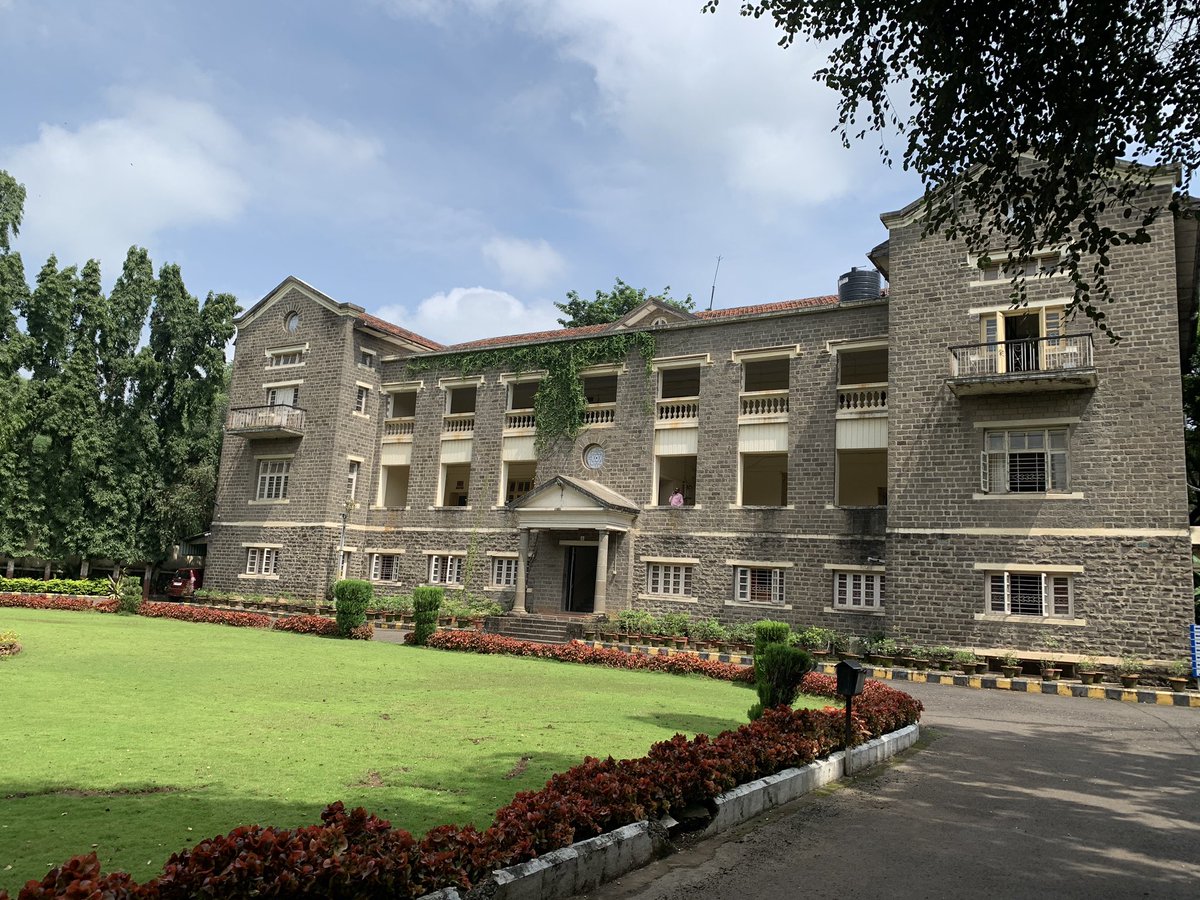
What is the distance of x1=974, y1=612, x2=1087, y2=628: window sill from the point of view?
18.0m

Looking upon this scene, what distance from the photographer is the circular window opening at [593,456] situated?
1031 inches

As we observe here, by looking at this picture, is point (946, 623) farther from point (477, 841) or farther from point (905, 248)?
point (477, 841)

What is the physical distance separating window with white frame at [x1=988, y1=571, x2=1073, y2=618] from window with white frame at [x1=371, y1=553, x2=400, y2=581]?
18.6m

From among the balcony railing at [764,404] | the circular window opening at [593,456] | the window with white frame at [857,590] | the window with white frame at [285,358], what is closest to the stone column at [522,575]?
the circular window opening at [593,456]

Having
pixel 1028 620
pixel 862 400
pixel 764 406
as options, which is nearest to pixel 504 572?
pixel 764 406

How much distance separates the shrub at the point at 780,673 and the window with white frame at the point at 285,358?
24730 millimetres

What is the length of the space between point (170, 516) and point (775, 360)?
23.8 m

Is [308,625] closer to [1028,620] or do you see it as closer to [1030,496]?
[1028,620]

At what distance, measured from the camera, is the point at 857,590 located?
21594 millimetres

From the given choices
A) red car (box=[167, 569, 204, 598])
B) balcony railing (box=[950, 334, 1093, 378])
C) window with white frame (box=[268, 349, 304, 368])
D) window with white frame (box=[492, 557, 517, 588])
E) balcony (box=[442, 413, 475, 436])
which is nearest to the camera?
balcony railing (box=[950, 334, 1093, 378])

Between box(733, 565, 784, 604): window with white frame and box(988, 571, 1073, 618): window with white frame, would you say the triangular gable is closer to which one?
box(733, 565, 784, 604): window with white frame

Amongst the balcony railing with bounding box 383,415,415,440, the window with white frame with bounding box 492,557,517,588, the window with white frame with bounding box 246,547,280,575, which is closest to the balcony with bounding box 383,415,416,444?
the balcony railing with bounding box 383,415,415,440

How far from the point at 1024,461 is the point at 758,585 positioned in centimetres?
737

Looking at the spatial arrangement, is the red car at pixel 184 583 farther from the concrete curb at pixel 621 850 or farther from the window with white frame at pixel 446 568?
the concrete curb at pixel 621 850
